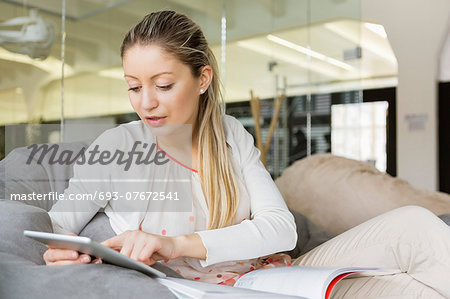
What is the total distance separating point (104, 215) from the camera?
1.17 m

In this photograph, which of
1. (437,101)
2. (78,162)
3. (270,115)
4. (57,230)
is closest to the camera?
(57,230)

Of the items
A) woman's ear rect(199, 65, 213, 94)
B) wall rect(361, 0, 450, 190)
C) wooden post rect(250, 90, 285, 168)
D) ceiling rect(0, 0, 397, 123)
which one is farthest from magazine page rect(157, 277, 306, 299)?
wall rect(361, 0, 450, 190)

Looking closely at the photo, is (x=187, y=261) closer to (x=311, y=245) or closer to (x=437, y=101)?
(x=311, y=245)

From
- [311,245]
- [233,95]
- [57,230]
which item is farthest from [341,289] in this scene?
[233,95]

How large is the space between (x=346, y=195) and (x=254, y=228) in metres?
0.99

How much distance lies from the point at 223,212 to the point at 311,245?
2.26 ft

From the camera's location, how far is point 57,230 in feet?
3.56

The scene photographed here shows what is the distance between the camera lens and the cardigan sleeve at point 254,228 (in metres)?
0.95

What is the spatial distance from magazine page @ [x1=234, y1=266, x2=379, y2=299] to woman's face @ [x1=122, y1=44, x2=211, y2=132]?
1.36ft

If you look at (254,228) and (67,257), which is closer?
(67,257)

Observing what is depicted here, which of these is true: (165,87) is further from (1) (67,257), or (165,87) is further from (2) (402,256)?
(2) (402,256)

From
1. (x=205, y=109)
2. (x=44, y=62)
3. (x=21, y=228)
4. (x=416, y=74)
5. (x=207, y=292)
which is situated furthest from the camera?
(x=416, y=74)

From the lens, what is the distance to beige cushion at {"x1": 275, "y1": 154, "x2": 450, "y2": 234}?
72.8 inches

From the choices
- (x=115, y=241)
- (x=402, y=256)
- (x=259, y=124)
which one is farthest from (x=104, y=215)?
(x=259, y=124)
